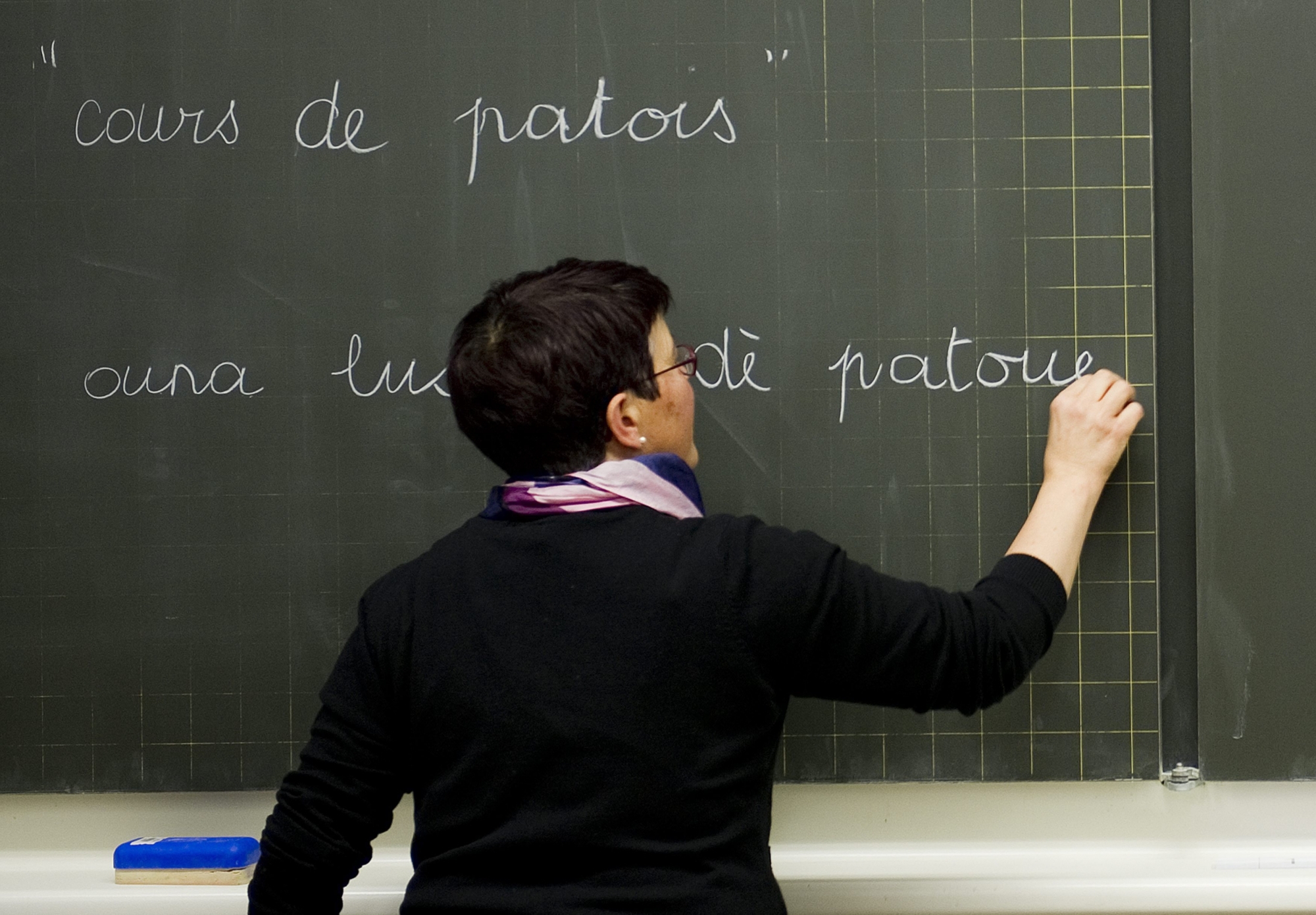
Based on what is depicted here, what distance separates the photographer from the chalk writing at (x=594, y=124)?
1182 mm

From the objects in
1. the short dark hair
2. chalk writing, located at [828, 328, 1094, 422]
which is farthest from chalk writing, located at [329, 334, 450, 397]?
chalk writing, located at [828, 328, 1094, 422]

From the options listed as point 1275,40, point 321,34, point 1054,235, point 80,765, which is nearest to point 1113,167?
point 1054,235

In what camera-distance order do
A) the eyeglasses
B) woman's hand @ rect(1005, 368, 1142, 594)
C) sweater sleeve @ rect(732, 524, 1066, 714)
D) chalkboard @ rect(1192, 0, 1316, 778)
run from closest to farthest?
sweater sleeve @ rect(732, 524, 1066, 714) < the eyeglasses < woman's hand @ rect(1005, 368, 1142, 594) < chalkboard @ rect(1192, 0, 1316, 778)

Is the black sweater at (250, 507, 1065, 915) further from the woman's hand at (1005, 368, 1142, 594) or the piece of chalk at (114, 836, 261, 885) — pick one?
the piece of chalk at (114, 836, 261, 885)

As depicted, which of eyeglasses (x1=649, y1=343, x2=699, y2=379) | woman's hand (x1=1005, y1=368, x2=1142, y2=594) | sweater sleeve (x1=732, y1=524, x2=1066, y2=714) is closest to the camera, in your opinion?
sweater sleeve (x1=732, y1=524, x2=1066, y2=714)

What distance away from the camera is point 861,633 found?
0.79 metres

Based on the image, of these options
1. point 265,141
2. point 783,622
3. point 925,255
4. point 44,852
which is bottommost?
point 44,852

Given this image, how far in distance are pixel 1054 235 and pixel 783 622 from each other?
61cm

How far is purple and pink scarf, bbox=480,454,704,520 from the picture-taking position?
2.77ft

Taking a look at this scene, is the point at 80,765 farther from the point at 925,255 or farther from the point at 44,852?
the point at 925,255

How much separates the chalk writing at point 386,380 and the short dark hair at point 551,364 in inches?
12.5

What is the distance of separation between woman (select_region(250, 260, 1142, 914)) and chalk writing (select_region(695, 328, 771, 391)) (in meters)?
0.28

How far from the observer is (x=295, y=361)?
120cm

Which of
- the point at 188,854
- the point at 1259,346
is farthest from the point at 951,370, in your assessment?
the point at 188,854
